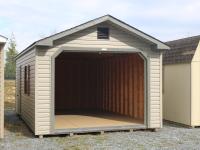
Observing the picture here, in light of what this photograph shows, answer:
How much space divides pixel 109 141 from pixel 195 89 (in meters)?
4.69

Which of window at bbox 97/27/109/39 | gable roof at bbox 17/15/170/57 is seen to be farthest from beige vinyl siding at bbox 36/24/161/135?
gable roof at bbox 17/15/170/57

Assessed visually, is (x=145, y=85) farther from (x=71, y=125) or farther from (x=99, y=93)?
(x=99, y=93)

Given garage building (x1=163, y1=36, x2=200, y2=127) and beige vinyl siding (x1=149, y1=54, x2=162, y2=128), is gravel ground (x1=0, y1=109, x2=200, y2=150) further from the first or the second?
garage building (x1=163, y1=36, x2=200, y2=127)

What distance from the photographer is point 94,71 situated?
62.0 ft

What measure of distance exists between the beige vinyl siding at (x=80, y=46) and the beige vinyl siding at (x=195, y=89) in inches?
71.6

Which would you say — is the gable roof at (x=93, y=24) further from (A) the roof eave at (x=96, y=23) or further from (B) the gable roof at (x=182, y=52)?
(B) the gable roof at (x=182, y=52)

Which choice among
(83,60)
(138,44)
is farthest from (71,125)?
(83,60)

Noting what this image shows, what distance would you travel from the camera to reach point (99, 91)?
60.6 ft

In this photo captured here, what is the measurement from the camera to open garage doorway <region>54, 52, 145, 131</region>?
41.9 feet

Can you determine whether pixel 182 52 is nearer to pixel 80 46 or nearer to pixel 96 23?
pixel 96 23

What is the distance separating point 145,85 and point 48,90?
3.33 m

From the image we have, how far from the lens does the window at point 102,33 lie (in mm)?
11195

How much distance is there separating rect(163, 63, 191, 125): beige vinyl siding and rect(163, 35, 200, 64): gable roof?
215 millimetres

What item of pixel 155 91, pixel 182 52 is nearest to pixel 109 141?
pixel 155 91
